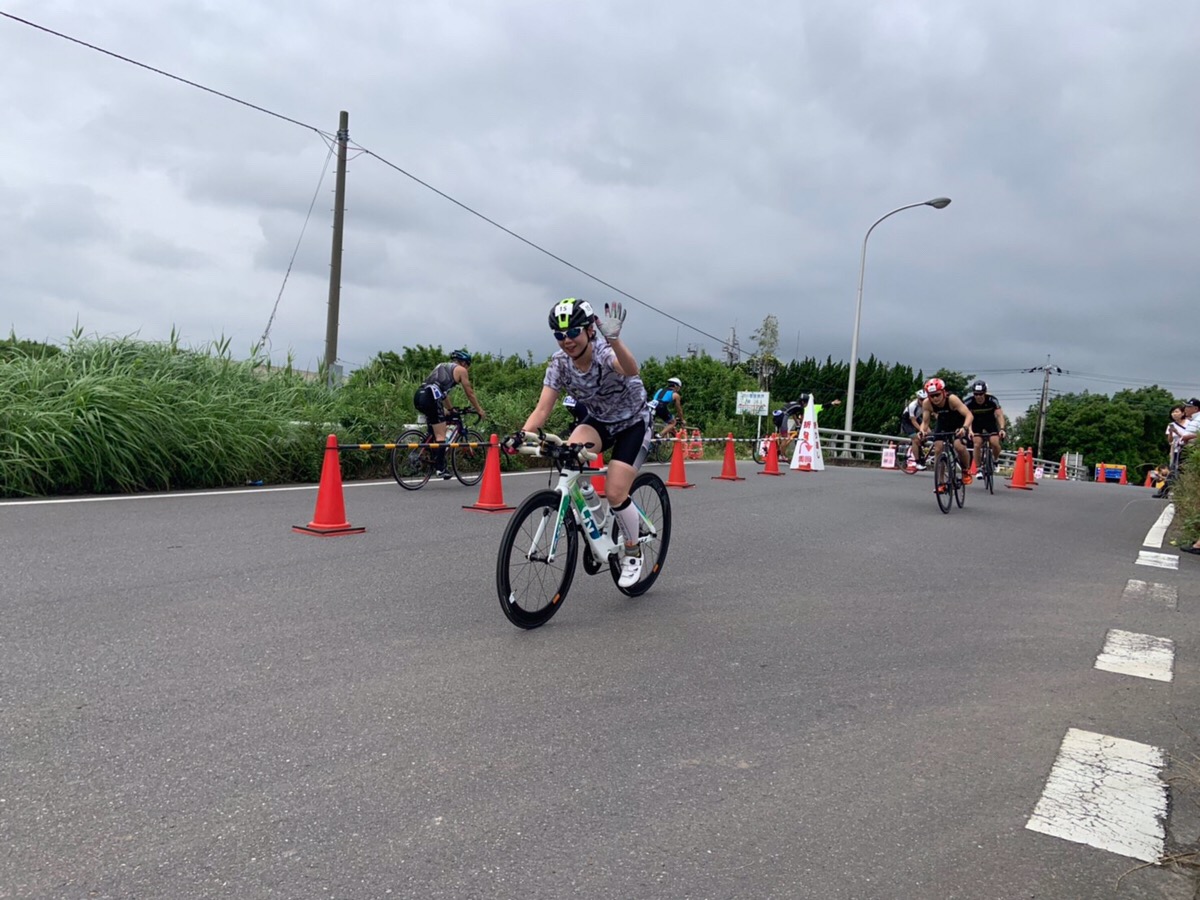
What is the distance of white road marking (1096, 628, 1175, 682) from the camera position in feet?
16.4

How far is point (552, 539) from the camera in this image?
5.50m

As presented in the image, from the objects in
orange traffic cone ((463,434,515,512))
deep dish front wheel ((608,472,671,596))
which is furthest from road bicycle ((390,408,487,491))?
deep dish front wheel ((608,472,671,596))

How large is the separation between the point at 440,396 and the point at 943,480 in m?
6.83

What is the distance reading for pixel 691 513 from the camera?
36.3 feet

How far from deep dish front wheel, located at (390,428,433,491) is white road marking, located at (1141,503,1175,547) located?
8653 millimetres

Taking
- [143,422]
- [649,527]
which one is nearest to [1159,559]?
Result: [649,527]

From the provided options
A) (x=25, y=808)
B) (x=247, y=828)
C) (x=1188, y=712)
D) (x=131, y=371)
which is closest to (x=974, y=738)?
(x=1188, y=712)

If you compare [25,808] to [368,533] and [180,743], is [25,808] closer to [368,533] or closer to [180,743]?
[180,743]

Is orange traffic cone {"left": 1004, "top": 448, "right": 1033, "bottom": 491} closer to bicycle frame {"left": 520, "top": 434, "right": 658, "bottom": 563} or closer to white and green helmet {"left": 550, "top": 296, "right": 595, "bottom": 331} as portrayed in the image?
bicycle frame {"left": 520, "top": 434, "right": 658, "bottom": 563}

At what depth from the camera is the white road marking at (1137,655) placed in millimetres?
5004

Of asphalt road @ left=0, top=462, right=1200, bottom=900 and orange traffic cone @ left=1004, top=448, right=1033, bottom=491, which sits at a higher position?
orange traffic cone @ left=1004, top=448, right=1033, bottom=491

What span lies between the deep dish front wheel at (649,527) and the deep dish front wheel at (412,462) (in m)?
6.15

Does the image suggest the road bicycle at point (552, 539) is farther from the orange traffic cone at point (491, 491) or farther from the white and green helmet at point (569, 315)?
the orange traffic cone at point (491, 491)

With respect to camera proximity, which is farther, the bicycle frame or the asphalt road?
the bicycle frame
